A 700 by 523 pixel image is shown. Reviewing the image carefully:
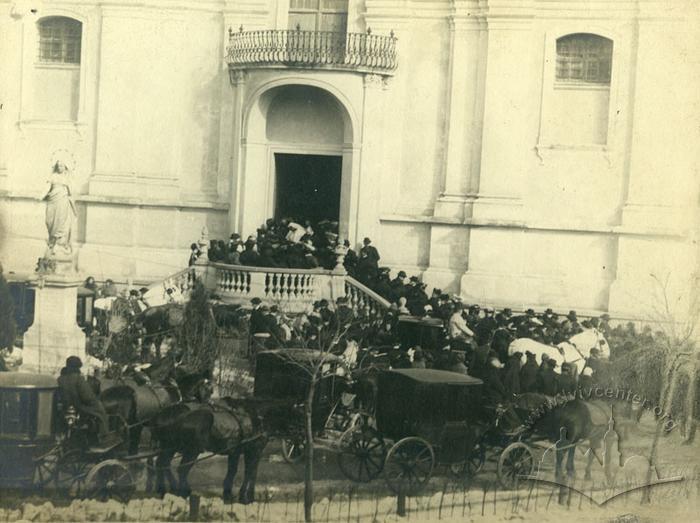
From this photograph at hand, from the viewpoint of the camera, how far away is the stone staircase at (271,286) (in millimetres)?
17656

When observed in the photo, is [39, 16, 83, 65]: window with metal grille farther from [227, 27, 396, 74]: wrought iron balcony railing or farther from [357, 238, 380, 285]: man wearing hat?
[357, 238, 380, 285]: man wearing hat

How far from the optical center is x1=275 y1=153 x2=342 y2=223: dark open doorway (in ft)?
68.3

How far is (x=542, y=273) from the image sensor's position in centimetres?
1853

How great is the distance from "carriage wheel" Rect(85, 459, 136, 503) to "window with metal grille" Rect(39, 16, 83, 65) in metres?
8.88

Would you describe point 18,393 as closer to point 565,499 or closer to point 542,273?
point 565,499

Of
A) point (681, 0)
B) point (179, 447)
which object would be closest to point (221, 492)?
point (179, 447)

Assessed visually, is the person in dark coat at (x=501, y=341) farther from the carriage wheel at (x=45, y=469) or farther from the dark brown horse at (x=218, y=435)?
the carriage wheel at (x=45, y=469)

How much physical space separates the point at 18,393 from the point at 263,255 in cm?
621

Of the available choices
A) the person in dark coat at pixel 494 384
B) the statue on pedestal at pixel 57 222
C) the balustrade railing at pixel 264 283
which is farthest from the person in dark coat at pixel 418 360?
the statue on pedestal at pixel 57 222

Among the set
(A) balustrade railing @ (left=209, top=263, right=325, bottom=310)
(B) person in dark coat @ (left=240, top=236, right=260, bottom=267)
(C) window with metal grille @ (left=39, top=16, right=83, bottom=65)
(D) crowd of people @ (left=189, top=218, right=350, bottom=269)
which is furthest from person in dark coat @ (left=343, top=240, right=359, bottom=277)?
(C) window with metal grille @ (left=39, top=16, right=83, bottom=65)

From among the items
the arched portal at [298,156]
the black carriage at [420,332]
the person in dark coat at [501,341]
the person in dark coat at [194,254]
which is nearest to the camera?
the person in dark coat at [501,341]

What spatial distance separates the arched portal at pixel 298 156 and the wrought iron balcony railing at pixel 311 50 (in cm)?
69

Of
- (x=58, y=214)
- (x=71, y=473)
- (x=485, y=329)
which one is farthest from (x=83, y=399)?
(x=485, y=329)

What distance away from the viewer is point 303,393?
45.1 feet
